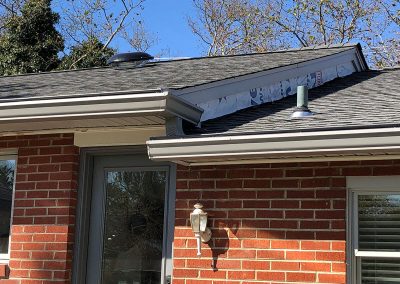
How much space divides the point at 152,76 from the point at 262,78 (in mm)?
1159

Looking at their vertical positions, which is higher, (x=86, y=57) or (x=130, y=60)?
(x=86, y=57)

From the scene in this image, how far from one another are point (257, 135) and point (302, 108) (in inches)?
44.8

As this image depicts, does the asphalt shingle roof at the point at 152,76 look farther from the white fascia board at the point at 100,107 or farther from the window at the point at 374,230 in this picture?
the window at the point at 374,230

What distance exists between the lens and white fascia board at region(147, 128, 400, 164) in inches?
179

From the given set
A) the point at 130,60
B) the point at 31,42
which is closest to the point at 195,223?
the point at 130,60

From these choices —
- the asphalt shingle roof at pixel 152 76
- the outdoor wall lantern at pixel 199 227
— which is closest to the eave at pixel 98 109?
the asphalt shingle roof at pixel 152 76

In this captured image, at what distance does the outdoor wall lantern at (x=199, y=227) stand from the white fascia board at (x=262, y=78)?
38.1 inches

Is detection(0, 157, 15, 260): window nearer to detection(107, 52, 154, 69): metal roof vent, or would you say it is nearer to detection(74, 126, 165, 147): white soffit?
detection(74, 126, 165, 147): white soffit

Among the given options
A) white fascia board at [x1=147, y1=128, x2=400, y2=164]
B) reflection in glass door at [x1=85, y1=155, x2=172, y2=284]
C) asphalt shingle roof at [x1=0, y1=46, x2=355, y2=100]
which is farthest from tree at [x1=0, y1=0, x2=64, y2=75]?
white fascia board at [x1=147, y1=128, x2=400, y2=164]

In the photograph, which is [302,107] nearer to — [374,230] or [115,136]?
[374,230]

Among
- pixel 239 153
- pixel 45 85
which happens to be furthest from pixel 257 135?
pixel 45 85

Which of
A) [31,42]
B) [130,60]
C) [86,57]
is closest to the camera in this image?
[130,60]

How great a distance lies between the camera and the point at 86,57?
2003cm

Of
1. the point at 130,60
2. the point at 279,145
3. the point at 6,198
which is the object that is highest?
the point at 130,60
